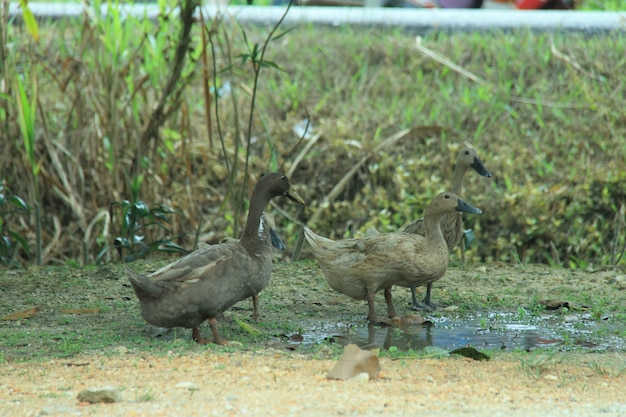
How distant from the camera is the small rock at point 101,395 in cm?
357

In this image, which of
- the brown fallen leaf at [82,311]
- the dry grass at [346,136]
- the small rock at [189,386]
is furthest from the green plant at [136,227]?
the small rock at [189,386]

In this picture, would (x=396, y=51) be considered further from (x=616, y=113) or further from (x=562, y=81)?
(x=616, y=113)

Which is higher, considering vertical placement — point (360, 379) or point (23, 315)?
point (360, 379)

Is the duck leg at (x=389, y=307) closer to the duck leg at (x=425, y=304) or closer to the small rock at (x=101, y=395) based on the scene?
the duck leg at (x=425, y=304)

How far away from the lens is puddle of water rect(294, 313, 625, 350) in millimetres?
4973

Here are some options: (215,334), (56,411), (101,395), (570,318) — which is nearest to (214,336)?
(215,334)

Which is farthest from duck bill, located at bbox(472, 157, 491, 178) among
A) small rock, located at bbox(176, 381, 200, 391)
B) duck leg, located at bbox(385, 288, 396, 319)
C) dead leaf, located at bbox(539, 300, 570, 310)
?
small rock, located at bbox(176, 381, 200, 391)

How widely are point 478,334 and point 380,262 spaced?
715mm

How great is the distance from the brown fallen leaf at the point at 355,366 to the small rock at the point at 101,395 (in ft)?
2.94

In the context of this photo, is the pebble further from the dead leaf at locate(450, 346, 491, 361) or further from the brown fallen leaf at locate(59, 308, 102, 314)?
the brown fallen leaf at locate(59, 308, 102, 314)

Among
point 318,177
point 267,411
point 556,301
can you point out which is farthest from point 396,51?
point 267,411

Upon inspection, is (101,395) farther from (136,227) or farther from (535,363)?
(136,227)

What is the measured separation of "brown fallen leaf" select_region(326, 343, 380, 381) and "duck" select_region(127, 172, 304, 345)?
102cm

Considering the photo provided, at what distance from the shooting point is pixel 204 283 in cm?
479
